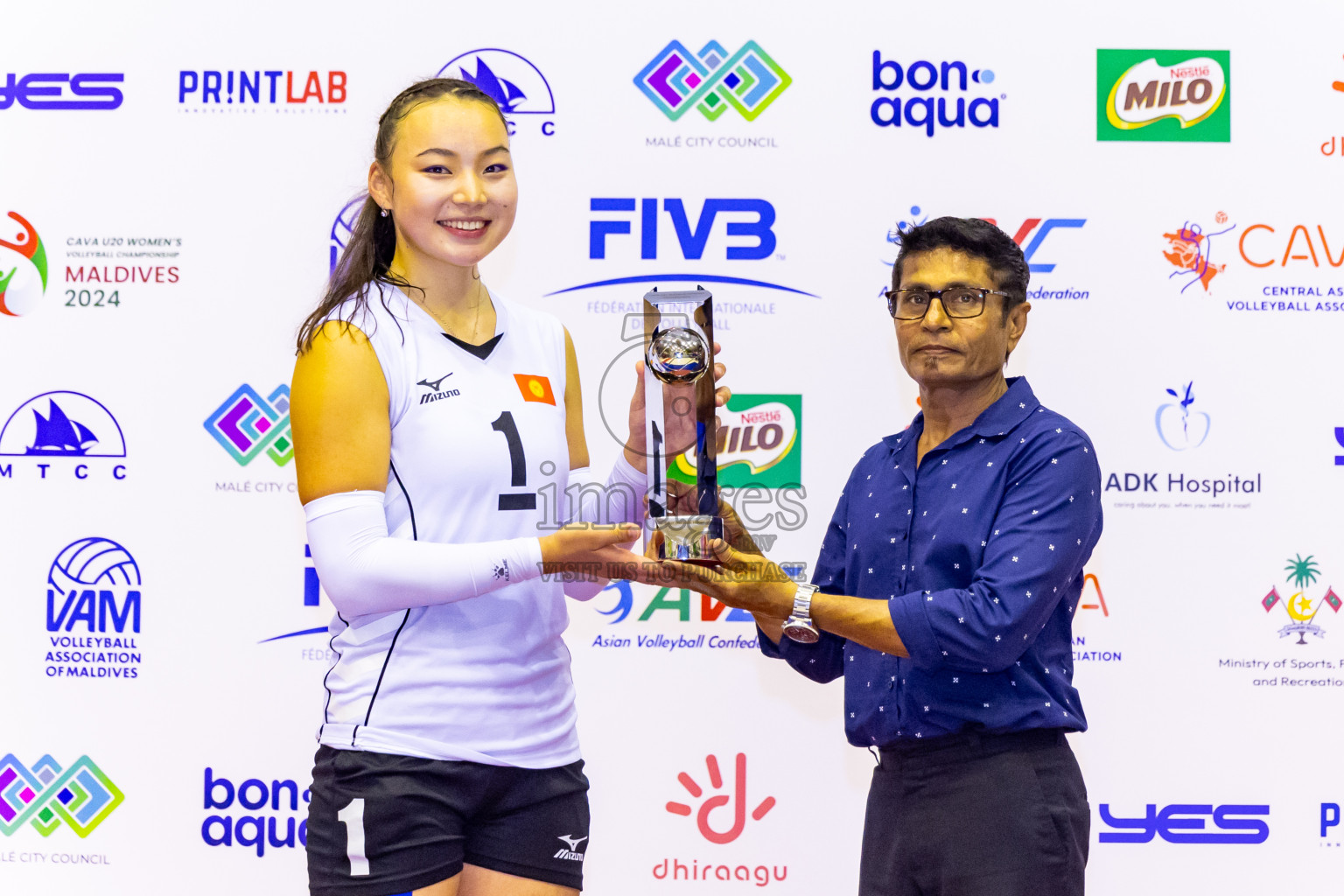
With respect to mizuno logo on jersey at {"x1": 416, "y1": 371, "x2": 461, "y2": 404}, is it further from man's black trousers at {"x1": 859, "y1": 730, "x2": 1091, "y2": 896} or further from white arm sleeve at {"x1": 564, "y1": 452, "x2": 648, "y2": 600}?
man's black trousers at {"x1": 859, "y1": 730, "x2": 1091, "y2": 896}

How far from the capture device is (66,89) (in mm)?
3627

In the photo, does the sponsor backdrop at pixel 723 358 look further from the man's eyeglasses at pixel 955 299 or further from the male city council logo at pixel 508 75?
the man's eyeglasses at pixel 955 299

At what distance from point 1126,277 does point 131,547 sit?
3.14 metres

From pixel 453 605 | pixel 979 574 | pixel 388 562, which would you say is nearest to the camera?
pixel 388 562

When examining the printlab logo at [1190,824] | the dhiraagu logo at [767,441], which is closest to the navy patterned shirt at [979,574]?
the dhiraagu logo at [767,441]

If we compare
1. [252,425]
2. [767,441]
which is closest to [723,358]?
[767,441]

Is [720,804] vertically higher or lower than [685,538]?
lower

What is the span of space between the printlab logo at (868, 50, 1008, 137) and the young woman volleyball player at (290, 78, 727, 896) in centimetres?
187

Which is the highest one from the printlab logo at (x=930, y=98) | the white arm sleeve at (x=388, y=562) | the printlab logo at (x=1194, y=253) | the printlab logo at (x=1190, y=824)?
the printlab logo at (x=930, y=98)

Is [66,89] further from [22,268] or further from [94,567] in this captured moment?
[94,567]

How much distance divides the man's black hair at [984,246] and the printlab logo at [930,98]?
4.44 ft

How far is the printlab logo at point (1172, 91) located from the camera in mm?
3535

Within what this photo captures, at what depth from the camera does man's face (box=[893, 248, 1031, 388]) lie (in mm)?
2236

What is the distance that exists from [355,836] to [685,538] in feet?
2.42
